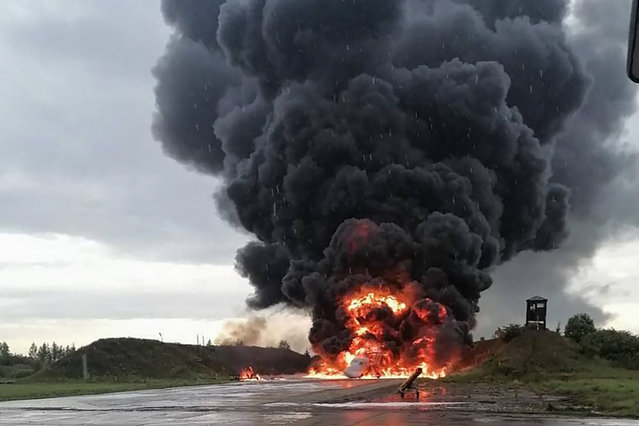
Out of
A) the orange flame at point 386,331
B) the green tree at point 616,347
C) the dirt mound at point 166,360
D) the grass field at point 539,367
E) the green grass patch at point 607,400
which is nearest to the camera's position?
the green grass patch at point 607,400

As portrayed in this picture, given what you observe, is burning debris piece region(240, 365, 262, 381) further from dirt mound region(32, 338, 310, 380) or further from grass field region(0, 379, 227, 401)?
grass field region(0, 379, 227, 401)

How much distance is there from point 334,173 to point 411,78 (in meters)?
14.8

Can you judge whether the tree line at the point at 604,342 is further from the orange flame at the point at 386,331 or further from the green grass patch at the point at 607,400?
the green grass patch at the point at 607,400

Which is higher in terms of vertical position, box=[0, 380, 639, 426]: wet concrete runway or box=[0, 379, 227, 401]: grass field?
box=[0, 380, 639, 426]: wet concrete runway

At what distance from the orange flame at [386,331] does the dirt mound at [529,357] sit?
516cm

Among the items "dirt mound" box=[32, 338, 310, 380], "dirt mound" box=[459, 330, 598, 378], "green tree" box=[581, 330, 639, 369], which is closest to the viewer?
"dirt mound" box=[459, 330, 598, 378]

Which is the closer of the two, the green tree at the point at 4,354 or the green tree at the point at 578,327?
the green tree at the point at 578,327

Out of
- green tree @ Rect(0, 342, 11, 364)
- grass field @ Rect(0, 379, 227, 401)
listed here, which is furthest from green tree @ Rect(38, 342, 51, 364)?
grass field @ Rect(0, 379, 227, 401)

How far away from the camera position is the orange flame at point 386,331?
74938mm

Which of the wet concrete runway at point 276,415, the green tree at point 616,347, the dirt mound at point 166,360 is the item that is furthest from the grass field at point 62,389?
the green tree at point 616,347

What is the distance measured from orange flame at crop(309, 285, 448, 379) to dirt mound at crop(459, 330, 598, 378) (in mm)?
5159

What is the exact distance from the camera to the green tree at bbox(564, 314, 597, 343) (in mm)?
87438

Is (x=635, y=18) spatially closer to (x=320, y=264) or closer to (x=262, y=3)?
(x=320, y=264)

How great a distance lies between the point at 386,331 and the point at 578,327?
27.5 meters
